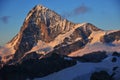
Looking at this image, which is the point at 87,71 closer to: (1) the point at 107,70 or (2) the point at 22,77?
(1) the point at 107,70

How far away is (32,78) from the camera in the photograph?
7731 inches

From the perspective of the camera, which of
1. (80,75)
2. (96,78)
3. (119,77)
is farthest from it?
(80,75)

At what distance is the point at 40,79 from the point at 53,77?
631 cm

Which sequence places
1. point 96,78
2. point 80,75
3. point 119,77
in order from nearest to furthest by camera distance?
point 96,78
point 119,77
point 80,75

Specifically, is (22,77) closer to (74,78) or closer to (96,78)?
(74,78)

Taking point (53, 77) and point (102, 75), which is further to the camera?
point (53, 77)

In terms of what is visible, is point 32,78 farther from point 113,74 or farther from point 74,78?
point 113,74

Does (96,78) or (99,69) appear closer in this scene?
(96,78)

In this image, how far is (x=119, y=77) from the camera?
600 feet

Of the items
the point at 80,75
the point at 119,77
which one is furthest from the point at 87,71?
the point at 119,77

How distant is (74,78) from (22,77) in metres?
22.1

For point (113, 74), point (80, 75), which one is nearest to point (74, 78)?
point (80, 75)

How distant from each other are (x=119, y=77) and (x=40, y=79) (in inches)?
1326

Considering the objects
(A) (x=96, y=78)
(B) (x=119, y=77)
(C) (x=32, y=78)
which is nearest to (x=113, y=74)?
(B) (x=119, y=77)
